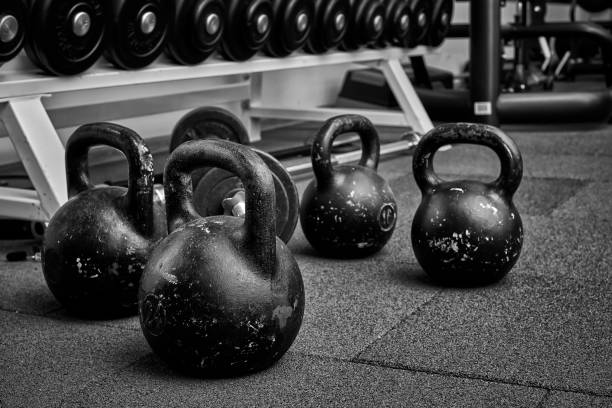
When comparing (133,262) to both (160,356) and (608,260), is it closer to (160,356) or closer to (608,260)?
(160,356)

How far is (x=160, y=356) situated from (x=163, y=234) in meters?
0.33

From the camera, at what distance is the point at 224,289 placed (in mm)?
1212

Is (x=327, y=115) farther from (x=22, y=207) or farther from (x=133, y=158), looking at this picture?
(x=133, y=158)

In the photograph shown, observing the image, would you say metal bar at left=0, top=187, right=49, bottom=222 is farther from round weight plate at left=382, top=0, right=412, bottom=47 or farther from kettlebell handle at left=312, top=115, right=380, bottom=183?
round weight plate at left=382, top=0, right=412, bottom=47

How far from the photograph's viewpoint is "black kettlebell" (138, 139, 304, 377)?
1.21 metres

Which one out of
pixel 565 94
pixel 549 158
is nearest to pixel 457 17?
pixel 565 94

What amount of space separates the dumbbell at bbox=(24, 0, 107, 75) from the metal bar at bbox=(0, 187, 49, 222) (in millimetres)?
338

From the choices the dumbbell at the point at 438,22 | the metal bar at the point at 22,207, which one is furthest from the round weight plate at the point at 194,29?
the dumbbell at the point at 438,22

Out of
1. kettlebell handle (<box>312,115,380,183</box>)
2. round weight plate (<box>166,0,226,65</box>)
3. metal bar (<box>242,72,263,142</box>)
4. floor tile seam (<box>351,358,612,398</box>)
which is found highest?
round weight plate (<box>166,0,226,65</box>)

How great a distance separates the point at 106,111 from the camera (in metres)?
3.12

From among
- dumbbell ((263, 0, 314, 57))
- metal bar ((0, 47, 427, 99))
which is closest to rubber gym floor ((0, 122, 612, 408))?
metal bar ((0, 47, 427, 99))

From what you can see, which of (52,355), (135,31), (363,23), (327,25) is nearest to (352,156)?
(327,25)

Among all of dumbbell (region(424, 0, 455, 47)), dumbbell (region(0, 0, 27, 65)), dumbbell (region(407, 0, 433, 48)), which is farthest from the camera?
dumbbell (region(424, 0, 455, 47))

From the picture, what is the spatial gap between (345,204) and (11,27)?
913 millimetres
